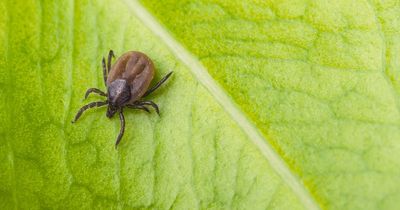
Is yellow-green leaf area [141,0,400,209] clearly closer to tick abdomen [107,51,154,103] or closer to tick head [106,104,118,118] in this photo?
tick abdomen [107,51,154,103]

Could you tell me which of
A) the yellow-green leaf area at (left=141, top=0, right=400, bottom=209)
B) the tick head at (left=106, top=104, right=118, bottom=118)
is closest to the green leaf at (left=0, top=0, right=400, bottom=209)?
the yellow-green leaf area at (left=141, top=0, right=400, bottom=209)

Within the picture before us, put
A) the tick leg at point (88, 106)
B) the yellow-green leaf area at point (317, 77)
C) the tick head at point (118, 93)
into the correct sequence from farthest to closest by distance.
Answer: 1. the tick head at point (118, 93)
2. the tick leg at point (88, 106)
3. the yellow-green leaf area at point (317, 77)

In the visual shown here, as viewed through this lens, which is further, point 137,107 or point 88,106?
point 137,107

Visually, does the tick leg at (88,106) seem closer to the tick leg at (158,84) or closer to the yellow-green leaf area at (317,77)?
the tick leg at (158,84)

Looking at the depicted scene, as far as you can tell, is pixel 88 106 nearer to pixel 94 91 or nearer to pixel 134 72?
pixel 94 91

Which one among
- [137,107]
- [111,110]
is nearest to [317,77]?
[137,107]

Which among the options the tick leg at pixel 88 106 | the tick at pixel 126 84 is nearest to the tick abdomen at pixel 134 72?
the tick at pixel 126 84

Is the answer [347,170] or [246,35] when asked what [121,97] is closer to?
[246,35]
